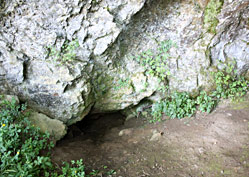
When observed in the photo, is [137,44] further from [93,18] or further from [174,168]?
[174,168]

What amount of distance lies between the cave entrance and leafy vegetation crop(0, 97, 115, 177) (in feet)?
4.65

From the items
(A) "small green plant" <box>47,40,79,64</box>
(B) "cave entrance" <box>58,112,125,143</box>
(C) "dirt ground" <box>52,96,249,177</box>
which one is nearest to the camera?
(C) "dirt ground" <box>52,96,249,177</box>

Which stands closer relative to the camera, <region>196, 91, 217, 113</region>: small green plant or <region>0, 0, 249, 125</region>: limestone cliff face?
<region>0, 0, 249, 125</region>: limestone cliff face

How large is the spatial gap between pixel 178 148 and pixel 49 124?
278 cm

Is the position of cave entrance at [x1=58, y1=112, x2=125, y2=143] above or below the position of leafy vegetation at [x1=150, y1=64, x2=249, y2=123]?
below

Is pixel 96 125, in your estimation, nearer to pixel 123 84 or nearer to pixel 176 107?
pixel 123 84

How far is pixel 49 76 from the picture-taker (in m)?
3.83

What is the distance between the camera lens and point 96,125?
5.68 meters

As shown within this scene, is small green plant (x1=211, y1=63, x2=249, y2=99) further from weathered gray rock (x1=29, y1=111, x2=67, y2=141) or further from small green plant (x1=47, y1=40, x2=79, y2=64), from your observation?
weathered gray rock (x1=29, y1=111, x2=67, y2=141)

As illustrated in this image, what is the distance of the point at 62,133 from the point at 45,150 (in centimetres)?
65

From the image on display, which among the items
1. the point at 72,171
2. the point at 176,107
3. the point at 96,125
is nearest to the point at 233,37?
the point at 176,107

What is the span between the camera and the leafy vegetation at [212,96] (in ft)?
13.6

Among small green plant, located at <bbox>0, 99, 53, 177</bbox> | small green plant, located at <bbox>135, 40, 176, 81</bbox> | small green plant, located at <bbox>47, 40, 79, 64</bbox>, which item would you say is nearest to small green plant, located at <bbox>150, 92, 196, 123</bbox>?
small green plant, located at <bbox>135, 40, 176, 81</bbox>

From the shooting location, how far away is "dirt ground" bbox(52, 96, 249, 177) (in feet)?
9.04
